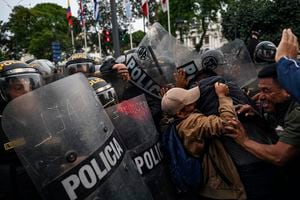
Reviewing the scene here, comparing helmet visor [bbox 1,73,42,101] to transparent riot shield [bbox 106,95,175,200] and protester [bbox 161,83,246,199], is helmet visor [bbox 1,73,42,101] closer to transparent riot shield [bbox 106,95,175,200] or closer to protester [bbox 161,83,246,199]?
transparent riot shield [bbox 106,95,175,200]

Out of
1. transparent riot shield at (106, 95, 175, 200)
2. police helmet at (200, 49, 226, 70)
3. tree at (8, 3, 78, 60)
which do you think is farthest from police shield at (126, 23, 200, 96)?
tree at (8, 3, 78, 60)

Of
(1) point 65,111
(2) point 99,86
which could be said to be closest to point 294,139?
(1) point 65,111

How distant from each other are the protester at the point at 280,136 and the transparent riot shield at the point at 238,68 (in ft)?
3.00

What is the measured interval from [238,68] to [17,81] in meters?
2.09

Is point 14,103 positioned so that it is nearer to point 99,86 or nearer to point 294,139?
point 99,86

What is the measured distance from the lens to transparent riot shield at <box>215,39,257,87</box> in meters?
3.43

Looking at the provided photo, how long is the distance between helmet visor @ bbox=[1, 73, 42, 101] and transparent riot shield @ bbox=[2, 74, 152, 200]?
81 centimetres

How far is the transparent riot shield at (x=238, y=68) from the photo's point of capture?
3432 millimetres

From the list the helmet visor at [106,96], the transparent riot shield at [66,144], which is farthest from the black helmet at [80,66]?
the transparent riot shield at [66,144]

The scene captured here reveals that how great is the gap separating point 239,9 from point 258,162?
55.2 ft

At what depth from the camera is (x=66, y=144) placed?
62.2 inches

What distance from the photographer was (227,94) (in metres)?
2.20

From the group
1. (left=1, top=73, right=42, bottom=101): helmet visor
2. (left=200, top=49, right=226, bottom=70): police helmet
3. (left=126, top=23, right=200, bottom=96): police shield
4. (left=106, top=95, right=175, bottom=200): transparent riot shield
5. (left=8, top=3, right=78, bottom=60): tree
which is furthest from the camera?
(left=8, top=3, right=78, bottom=60): tree

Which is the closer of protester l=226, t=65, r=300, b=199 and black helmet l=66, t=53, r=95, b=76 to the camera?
protester l=226, t=65, r=300, b=199
